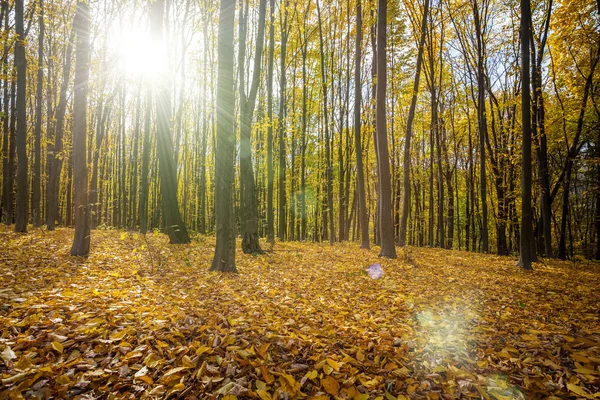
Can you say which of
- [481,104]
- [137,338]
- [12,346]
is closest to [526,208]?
[481,104]

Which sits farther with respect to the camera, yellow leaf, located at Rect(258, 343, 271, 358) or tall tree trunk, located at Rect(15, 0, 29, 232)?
tall tree trunk, located at Rect(15, 0, 29, 232)

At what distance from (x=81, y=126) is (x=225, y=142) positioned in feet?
11.4

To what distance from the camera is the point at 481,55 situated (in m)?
13.2

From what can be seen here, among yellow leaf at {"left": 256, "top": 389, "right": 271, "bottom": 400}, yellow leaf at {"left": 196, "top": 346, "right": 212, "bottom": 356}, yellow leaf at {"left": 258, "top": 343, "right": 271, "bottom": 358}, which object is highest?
yellow leaf at {"left": 196, "top": 346, "right": 212, "bottom": 356}

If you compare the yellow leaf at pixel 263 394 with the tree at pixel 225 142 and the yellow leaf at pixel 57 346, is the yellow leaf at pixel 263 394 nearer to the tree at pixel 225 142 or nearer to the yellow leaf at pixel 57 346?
the yellow leaf at pixel 57 346

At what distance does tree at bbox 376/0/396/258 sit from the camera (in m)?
8.98

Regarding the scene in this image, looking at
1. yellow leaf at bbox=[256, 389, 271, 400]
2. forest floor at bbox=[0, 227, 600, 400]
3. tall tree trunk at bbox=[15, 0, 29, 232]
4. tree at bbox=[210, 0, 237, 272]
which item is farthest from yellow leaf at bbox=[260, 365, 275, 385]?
tall tree trunk at bbox=[15, 0, 29, 232]

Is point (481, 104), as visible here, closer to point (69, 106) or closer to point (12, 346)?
point (12, 346)

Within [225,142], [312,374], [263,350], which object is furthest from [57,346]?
[225,142]

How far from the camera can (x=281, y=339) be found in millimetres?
2877

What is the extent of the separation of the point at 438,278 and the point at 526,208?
4.37 m

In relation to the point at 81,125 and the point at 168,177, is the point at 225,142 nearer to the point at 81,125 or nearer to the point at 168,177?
the point at 81,125

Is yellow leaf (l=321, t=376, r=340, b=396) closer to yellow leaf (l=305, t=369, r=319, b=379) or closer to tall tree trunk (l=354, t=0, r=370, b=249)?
yellow leaf (l=305, t=369, r=319, b=379)

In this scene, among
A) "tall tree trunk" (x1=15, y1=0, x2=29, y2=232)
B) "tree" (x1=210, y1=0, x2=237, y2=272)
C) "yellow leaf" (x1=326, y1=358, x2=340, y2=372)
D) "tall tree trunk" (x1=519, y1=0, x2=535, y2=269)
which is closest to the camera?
"yellow leaf" (x1=326, y1=358, x2=340, y2=372)
